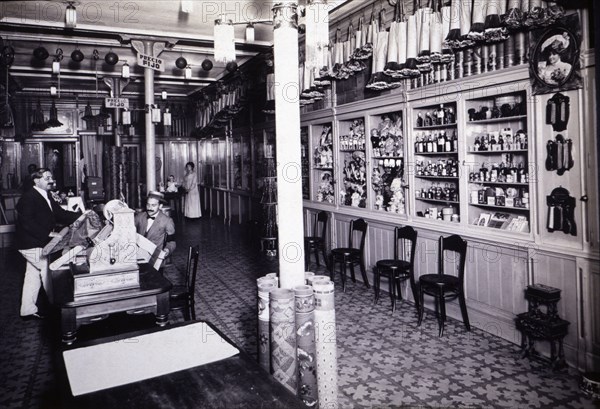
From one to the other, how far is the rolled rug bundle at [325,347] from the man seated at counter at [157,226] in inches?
104

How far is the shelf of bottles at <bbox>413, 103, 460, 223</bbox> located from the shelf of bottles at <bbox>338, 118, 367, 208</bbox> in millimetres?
1180

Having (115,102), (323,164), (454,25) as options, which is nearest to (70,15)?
(115,102)

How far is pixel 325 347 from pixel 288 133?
146 centimetres

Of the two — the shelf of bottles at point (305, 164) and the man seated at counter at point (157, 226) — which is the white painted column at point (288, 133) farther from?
the shelf of bottles at point (305, 164)

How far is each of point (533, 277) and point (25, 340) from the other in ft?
17.3

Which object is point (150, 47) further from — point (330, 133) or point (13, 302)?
point (13, 302)

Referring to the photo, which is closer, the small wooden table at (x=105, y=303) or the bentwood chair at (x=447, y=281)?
the small wooden table at (x=105, y=303)

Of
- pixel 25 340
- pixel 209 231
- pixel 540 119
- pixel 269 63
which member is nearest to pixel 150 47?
pixel 269 63

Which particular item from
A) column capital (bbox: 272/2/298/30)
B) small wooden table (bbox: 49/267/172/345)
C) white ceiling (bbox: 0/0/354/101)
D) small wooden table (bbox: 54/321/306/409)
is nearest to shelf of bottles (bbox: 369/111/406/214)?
white ceiling (bbox: 0/0/354/101)

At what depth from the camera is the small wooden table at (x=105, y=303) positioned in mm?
3424

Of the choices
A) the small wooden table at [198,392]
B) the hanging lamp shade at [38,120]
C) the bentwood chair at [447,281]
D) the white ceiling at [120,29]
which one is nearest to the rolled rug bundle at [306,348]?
the small wooden table at [198,392]

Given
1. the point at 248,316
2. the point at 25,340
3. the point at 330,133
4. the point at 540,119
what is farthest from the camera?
the point at 330,133

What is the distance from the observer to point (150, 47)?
8773mm

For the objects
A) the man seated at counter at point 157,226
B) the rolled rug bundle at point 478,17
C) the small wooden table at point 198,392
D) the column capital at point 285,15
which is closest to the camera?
the small wooden table at point 198,392
